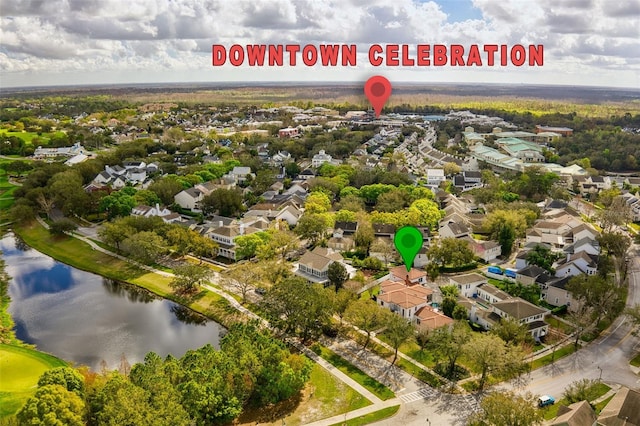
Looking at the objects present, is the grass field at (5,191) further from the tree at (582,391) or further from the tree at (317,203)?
the tree at (582,391)

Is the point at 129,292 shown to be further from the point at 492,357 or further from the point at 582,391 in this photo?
the point at 582,391

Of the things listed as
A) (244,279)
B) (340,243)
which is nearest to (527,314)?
(340,243)

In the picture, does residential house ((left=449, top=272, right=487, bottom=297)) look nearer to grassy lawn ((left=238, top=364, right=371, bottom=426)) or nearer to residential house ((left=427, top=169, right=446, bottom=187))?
grassy lawn ((left=238, top=364, right=371, bottom=426))

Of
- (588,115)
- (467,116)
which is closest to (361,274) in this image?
(467,116)

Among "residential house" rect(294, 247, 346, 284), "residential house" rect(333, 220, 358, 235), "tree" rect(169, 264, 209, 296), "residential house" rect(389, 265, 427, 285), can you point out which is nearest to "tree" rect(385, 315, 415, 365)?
"residential house" rect(389, 265, 427, 285)

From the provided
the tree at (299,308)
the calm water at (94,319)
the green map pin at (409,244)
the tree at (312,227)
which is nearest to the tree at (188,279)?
the calm water at (94,319)

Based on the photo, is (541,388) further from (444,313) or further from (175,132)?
(175,132)
